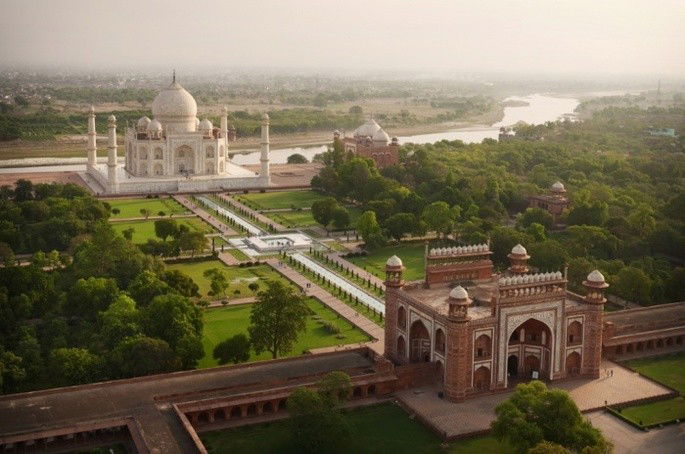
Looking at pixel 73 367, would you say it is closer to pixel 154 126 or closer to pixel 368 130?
pixel 154 126

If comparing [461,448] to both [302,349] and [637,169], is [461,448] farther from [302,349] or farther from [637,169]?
[637,169]

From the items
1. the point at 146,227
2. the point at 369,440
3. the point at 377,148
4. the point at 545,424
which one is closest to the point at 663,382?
the point at 545,424

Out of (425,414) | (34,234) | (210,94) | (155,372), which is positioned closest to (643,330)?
(425,414)

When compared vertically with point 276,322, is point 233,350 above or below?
below

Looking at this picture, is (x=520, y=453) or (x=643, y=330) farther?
(x=643, y=330)

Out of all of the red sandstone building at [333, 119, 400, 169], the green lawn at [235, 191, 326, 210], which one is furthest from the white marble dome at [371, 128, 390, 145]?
the green lawn at [235, 191, 326, 210]

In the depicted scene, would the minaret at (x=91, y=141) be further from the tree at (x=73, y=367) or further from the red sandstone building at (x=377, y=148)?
the tree at (x=73, y=367)

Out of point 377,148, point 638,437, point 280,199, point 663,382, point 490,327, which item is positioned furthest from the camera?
point 377,148
